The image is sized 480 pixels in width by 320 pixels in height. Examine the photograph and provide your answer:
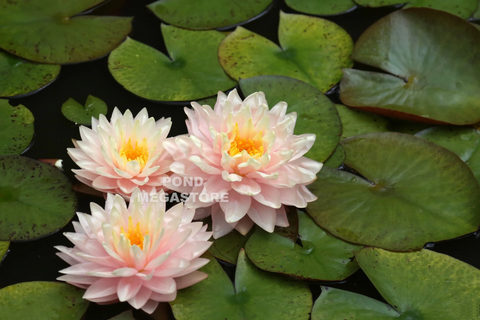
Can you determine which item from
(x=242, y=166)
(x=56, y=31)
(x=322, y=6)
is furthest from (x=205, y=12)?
(x=242, y=166)

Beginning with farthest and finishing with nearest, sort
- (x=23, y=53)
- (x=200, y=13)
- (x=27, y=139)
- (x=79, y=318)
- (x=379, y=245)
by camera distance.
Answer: (x=200, y=13) < (x=23, y=53) < (x=27, y=139) < (x=379, y=245) < (x=79, y=318)

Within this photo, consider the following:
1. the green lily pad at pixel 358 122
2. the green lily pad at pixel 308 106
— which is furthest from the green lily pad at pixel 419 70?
the green lily pad at pixel 308 106

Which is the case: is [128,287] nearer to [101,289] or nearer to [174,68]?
[101,289]

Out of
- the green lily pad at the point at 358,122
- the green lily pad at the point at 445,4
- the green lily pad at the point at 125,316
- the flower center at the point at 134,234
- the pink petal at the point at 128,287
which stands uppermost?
the green lily pad at the point at 445,4

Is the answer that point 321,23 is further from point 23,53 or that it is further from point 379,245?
point 23,53

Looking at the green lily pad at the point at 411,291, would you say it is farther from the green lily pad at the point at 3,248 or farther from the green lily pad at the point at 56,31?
the green lily pad at the point at 56,31

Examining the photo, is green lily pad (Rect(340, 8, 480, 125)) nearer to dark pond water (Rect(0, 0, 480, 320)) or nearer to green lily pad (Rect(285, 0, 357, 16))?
dark pond water (Rect(0, 0, 480, 320))

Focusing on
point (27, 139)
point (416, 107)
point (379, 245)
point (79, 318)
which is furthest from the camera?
point (416, 107)

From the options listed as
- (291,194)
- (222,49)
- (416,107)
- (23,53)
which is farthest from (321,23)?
A: (23,53)
